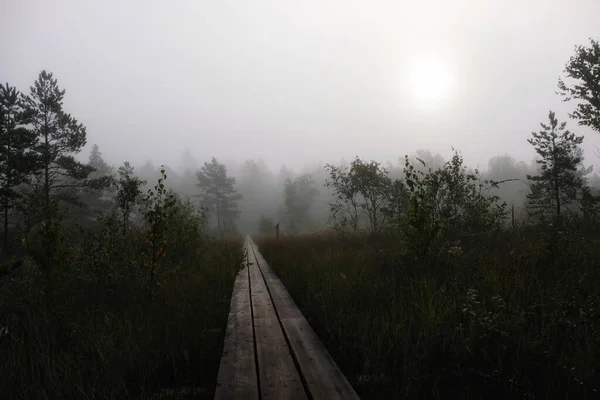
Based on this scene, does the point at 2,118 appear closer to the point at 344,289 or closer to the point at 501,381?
the point at 344,289

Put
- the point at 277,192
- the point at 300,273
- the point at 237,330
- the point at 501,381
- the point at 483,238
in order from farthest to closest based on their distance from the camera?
the point at 277,192
the point at 483,238
the point at 300,273
the point at 237,330
the point at 501,381

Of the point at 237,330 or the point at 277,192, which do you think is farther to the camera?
the point at 277,192

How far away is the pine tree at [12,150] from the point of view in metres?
16.3

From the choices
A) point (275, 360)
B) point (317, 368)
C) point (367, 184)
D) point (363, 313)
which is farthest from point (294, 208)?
point (317, 368)

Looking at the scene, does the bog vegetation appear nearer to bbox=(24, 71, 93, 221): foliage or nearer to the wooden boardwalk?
the wooden boardwalk

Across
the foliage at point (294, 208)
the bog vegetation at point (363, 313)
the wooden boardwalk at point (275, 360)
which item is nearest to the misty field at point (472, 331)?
the bog vegetation at point (363, 313)

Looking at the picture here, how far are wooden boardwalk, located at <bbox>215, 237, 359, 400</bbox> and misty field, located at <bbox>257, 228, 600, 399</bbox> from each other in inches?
10.4

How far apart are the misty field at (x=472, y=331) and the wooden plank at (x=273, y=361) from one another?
1.63 feet

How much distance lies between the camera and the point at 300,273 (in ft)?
19.3

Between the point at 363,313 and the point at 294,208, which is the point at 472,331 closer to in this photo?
the point at 363,313

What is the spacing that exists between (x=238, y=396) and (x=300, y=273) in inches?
156

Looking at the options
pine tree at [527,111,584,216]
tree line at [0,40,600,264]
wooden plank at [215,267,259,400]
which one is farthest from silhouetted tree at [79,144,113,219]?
pine tree at [527,111,584,216]

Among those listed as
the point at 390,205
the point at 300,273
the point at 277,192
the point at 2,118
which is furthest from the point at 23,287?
the point at 277,192

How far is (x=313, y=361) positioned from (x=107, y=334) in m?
2.27
